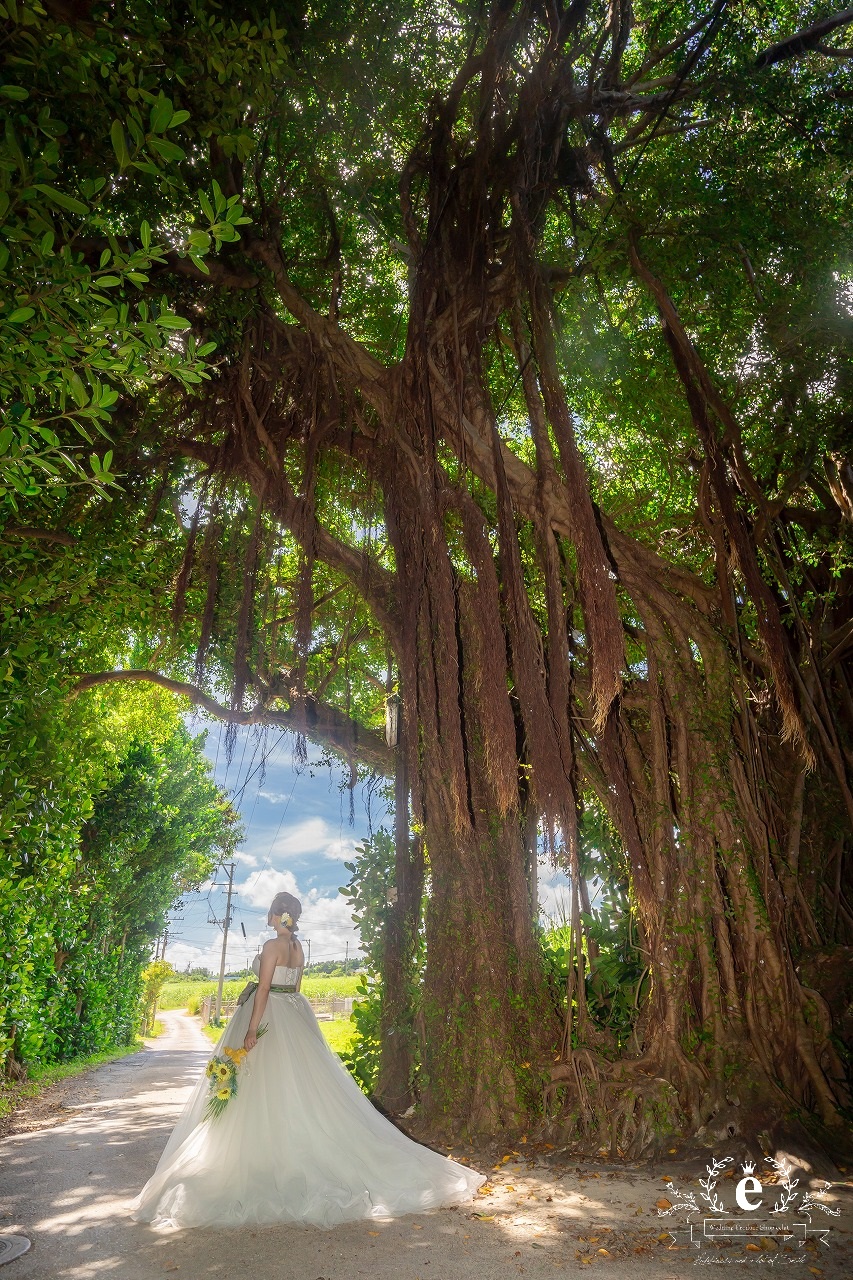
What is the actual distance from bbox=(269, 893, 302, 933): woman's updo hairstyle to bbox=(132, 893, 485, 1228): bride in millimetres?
133

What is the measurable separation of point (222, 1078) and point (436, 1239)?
1093 millimetres

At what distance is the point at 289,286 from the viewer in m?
4.02

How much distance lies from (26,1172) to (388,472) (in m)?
3.86

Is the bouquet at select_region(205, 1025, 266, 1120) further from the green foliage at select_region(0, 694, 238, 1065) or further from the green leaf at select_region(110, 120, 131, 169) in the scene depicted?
the green leaf at select_region(110, 120, 131, 169)

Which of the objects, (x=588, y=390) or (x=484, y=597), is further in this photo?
(x=588, y=390)

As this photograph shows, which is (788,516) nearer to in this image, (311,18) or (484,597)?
(484,597)

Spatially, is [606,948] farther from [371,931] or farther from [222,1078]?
[222,1078]

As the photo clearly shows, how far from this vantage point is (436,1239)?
2469mm

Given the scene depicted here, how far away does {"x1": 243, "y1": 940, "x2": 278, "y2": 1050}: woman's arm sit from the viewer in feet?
10.5

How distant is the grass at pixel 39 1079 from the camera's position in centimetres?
571

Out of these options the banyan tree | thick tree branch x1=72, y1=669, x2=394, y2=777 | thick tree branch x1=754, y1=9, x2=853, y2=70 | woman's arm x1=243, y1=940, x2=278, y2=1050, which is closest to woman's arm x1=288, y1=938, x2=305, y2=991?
woman's arm x1=243, y1=940, x2=278, y2=1050

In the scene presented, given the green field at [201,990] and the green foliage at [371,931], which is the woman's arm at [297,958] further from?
the green field at [201,990]

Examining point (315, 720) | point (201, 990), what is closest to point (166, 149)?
point (315, 720)

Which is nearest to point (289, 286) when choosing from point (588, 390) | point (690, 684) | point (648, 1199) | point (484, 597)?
point (484, 597)
